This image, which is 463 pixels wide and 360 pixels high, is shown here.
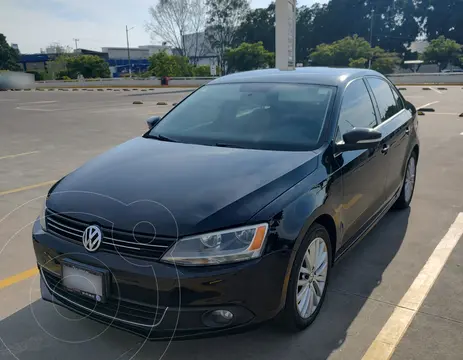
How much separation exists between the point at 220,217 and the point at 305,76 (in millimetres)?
2073

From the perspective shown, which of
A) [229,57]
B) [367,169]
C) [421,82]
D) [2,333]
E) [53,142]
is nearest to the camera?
[2,333]

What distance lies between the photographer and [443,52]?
166ft

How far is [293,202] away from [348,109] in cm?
143

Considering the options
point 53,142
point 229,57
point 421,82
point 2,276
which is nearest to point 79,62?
point 229,57

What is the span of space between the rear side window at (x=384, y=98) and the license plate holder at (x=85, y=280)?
3.06 m

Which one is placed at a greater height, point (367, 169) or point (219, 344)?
point (367, 169)

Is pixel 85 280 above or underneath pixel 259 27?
underneath

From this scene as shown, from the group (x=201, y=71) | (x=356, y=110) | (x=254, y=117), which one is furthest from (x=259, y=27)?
(x=254, y=117)

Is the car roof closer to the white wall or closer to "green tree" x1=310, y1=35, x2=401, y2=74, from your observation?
"green tree" x1=310, y1=35, x2=401, y2=74

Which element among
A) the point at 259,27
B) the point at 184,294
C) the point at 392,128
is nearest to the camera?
the point at 184,294

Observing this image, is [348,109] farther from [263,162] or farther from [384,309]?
[384,309]

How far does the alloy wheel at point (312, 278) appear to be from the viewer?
2.72m

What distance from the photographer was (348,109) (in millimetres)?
3639

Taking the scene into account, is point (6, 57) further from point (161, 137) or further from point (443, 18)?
point (161, 137)
